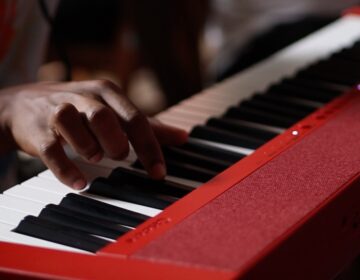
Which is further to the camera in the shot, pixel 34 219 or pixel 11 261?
pixel 34 219

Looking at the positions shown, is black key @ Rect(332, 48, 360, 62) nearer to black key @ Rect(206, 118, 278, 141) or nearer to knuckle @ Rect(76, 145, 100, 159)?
black key @ Rect(206, 118, 278, 141)

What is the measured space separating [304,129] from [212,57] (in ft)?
7.85

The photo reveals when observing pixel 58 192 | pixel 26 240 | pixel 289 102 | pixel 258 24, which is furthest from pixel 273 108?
pixel 258 24

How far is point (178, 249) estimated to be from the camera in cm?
69

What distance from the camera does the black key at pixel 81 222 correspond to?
79 centimetres

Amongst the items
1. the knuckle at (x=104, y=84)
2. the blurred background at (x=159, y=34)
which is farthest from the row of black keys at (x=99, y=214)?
the blurred background at (x=159, y=34)

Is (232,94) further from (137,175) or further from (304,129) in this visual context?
(137,175)

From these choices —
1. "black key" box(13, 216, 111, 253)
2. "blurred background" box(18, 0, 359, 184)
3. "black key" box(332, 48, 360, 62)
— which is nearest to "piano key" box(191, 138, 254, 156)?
"black key" box(13, 216, 111, 253)

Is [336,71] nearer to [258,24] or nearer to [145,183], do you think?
[145,183]

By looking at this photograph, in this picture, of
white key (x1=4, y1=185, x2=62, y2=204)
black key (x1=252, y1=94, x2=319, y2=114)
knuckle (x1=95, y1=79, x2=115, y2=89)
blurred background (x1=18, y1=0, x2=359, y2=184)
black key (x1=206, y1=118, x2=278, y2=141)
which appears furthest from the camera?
blurred background (x1=18, y1=0, x2=359, y2=184)

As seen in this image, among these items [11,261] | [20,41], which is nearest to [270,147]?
[11,261]

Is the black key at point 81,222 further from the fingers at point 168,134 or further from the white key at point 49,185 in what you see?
the fingers at point 168,134

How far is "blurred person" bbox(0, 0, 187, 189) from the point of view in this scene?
2.94ft

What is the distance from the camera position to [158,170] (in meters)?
0.93
